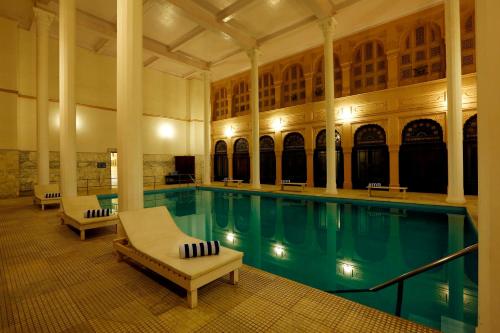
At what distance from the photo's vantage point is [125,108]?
13.6ft

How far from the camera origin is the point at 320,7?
9414mm

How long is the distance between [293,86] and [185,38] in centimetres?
651

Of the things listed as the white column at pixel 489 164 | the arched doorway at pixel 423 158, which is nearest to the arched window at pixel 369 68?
the arched doorway at pixel 423 158

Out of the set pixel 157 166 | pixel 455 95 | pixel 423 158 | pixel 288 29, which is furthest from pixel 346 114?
pixel 157 166

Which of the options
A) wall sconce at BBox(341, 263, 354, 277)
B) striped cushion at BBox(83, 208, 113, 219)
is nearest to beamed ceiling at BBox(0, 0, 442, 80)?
striped cushion at BBox(83, 208, 113, 219)

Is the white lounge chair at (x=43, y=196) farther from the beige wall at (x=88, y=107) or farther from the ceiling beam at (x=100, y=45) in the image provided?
the ceiling beam at (x=100, y=45)

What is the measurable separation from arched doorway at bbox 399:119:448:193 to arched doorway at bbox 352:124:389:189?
710mm

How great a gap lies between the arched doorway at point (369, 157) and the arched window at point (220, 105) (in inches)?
390

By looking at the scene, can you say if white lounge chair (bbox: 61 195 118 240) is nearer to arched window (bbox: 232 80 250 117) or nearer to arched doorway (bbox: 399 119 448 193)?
arched doorway (bbox: 399 119 448 193)

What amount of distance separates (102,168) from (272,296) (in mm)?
14474

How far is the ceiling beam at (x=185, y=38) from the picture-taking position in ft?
38.0

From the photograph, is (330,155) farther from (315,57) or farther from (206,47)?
(206,47)

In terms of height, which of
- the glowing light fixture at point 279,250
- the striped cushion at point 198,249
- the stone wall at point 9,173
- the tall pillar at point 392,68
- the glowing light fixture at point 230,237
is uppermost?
the tall pillar at point 392,68

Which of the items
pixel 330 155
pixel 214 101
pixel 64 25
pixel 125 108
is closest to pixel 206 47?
pixel 214 101
